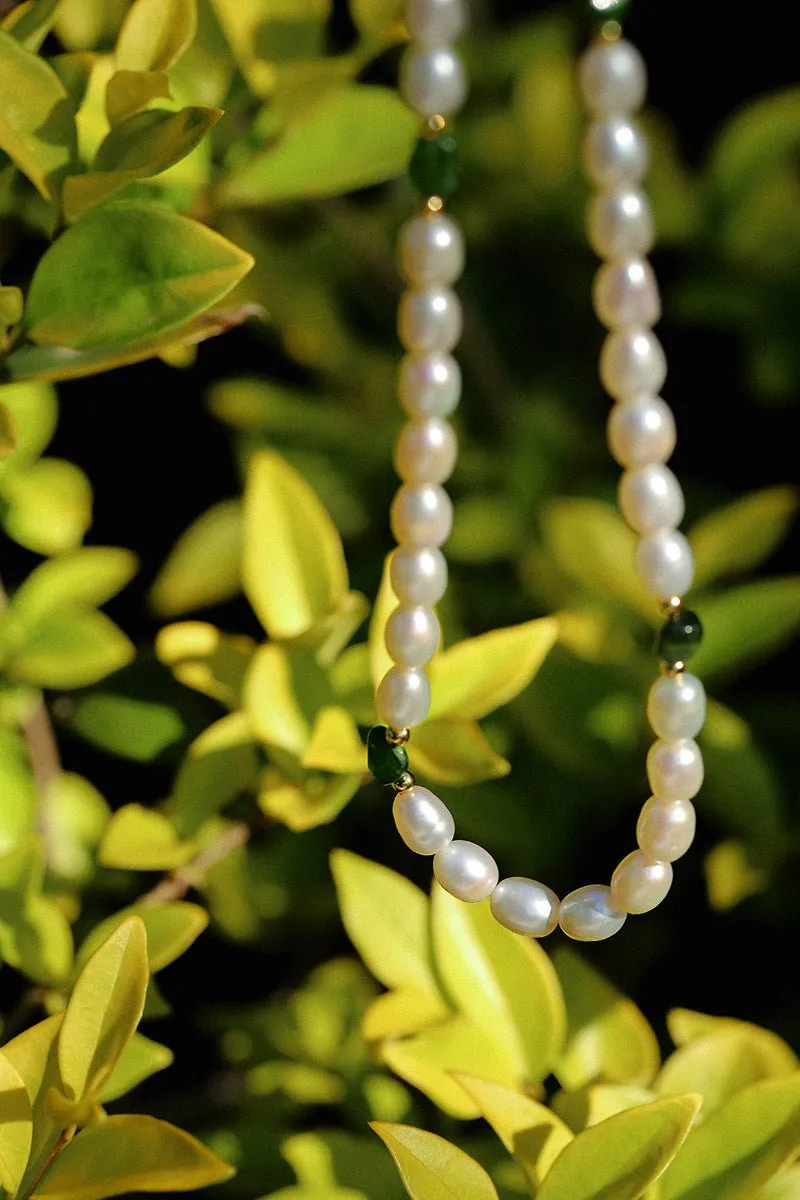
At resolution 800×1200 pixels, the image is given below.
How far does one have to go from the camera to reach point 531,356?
0.89m

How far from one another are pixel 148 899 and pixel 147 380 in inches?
16.7

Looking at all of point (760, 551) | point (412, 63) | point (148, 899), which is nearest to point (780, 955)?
point (760, 551)

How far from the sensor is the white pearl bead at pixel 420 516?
50cm

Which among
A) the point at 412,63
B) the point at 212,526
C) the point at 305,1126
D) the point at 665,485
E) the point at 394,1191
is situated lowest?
the point at 305,1126

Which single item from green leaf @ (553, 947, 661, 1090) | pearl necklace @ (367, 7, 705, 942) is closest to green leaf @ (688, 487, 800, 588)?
pearl necklace @ (367, 7, 705, 942)

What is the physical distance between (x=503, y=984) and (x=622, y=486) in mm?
212

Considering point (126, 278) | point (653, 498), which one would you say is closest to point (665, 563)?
point (653, 498)

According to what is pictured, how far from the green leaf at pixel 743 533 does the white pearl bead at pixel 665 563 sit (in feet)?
0.45

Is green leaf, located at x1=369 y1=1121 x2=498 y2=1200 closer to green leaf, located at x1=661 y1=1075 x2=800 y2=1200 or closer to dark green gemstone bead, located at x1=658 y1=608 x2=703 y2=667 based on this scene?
green leaf, located at x1=661 y1=1075 x2=800 y2=1200

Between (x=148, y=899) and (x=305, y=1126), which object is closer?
(x=148, y=899)

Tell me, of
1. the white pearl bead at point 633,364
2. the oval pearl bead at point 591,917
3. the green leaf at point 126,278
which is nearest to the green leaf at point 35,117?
the green leaf at point 126,278

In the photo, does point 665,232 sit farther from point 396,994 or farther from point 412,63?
point 396,994

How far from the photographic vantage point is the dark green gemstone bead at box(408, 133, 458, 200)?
513 millimetres

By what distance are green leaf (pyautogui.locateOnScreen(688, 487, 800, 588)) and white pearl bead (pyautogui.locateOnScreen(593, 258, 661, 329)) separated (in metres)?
0.16
